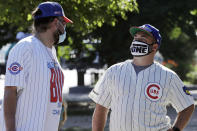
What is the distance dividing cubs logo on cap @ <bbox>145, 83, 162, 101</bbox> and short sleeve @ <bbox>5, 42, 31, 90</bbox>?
1.14 meters

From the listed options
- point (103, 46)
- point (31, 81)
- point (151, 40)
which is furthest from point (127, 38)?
point (31, 81)

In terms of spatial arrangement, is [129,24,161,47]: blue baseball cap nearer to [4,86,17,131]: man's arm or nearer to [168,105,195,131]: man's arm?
[168,105,195,131]: man's arm

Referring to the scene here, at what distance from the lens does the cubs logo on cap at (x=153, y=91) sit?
404 cm

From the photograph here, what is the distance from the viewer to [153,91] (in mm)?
4035

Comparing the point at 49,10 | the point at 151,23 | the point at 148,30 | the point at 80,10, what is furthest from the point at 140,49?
the point at 151,23

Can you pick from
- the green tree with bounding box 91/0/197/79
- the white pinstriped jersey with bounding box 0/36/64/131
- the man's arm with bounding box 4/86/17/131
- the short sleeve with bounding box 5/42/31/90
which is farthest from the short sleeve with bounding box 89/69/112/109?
the green tree with bounding box 91/0/197/79

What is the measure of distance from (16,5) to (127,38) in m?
6.53

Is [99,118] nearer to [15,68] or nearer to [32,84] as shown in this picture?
[32,84]

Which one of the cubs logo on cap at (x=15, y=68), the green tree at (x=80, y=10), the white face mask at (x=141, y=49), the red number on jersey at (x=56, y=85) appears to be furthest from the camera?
the green tree at (x=80, y=10)

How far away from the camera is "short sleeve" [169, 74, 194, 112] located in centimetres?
416

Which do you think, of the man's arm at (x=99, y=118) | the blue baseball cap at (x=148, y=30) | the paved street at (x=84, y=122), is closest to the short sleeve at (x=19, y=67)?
the man's arm at (x=99, y=118)

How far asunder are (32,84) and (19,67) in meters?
0.16

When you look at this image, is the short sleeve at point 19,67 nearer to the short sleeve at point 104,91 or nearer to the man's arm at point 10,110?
the man's arm at point 10,110

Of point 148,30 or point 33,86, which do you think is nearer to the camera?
point 33,86
